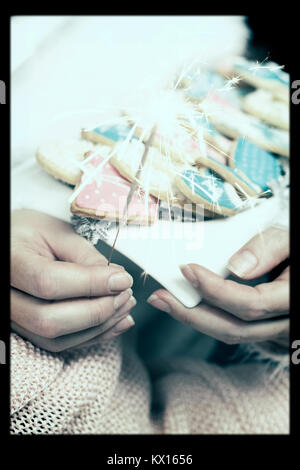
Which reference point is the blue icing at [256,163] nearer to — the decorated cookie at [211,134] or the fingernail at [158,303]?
the decorated cookie at [211,134]

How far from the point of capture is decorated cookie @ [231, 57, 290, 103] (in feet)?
1.38

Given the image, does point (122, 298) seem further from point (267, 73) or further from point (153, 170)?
point (267, 73)

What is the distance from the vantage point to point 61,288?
0.34 m

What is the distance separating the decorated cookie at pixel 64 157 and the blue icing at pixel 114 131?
2 cm

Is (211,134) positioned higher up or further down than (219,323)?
higher up

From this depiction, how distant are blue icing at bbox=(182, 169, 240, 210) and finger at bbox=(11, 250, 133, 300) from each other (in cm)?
11

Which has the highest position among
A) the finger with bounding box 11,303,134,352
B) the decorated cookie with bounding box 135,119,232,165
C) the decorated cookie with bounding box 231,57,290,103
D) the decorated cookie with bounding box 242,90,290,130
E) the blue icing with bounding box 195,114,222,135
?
the decorated cookie with bounding box 231,57,290,103

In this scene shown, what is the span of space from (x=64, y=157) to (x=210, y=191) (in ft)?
0.52

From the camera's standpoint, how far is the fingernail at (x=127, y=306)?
0.37m

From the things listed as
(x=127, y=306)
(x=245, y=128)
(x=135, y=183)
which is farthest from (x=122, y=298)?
(x=245, y=128)

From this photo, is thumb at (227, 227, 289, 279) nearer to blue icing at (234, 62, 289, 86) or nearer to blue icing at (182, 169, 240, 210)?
blue icing at (182, 169, 240, 210)

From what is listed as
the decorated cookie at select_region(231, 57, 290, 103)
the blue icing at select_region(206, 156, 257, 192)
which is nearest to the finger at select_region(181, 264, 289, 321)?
the blue icing at select_region(206, 156, 257, 192)
